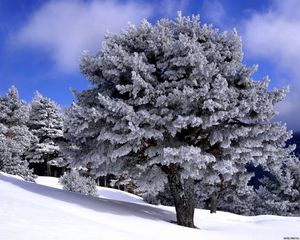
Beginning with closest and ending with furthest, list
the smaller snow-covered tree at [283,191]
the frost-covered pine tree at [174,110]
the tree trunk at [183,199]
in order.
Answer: the frost-covered pine tree at [174,110] < the tree trunk at [183,199] < the smaller snow-covered tree at [283,191]

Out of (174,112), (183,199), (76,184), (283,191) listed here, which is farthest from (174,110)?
(283,191)

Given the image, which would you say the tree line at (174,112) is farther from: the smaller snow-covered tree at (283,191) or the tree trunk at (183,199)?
the smaller snow-covered tree at (283,191)

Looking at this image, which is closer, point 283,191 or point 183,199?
point 183,199

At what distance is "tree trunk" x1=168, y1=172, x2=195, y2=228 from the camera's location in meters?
14.1

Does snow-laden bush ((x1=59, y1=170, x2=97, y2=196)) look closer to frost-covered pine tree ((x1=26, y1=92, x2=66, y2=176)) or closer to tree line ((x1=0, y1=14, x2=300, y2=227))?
frost-covered pine tree ((x1=26, y1=92, x2=66, y2=176))

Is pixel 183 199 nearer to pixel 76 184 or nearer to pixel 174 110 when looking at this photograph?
pixel 174 110

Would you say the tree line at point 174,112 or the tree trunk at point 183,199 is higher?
the tree line at point 174,112

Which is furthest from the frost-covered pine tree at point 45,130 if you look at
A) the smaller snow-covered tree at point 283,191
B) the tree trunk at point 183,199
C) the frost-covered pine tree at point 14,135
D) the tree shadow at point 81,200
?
the tree trunk at point 183,199

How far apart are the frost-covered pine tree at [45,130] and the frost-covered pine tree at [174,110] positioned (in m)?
34.2

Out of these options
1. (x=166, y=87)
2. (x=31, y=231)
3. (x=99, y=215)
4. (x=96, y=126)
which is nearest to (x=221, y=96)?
(x=166, y=87)

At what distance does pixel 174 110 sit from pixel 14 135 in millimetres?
34817

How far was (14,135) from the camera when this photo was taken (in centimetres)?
4375

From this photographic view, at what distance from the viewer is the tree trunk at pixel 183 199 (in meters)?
14.1

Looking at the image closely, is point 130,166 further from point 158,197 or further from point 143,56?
point 158,197
